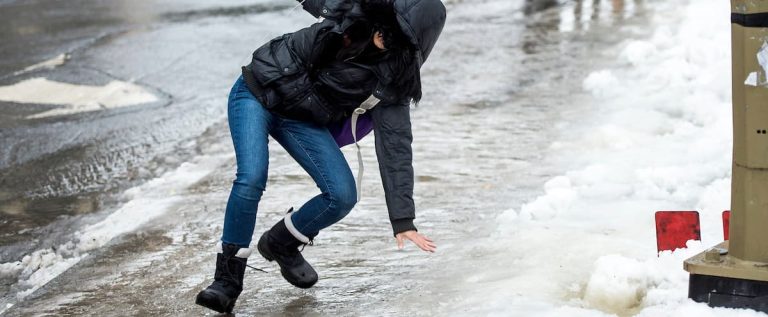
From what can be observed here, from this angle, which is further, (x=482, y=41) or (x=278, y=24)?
(x=278, y=24)

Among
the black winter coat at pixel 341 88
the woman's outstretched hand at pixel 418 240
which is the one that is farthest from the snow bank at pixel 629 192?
the black winter coat at pixel 341 88

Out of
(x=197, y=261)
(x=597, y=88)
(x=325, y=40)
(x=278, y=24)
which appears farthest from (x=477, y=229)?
(x=278, y=24)

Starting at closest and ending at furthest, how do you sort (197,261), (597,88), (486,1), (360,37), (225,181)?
(360,37)
(197,261)
(225,181)
(597,88)
(486,1)

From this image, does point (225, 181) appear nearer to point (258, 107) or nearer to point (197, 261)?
point (197, 261)

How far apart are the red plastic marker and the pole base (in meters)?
0.65

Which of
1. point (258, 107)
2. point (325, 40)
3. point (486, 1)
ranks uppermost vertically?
point (325, 40)

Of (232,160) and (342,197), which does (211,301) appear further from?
(232,160)

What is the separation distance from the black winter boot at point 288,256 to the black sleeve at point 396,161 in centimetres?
61

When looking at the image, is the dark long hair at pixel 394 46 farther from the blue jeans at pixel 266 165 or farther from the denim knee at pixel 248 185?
the denim knee at pixel 248 185

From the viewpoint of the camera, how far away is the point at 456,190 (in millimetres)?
6238

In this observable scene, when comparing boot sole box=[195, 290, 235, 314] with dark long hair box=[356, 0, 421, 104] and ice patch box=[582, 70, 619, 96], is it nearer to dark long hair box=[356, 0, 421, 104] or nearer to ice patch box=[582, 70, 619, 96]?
dark long hair box=[356, 0, 421, 104]

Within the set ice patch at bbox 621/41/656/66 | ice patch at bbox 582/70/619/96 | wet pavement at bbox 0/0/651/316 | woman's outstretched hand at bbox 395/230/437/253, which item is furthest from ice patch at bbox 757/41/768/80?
ice patch at bbox 621/41/656/66

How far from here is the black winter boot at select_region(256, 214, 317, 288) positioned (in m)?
4.51

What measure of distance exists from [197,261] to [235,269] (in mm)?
980
